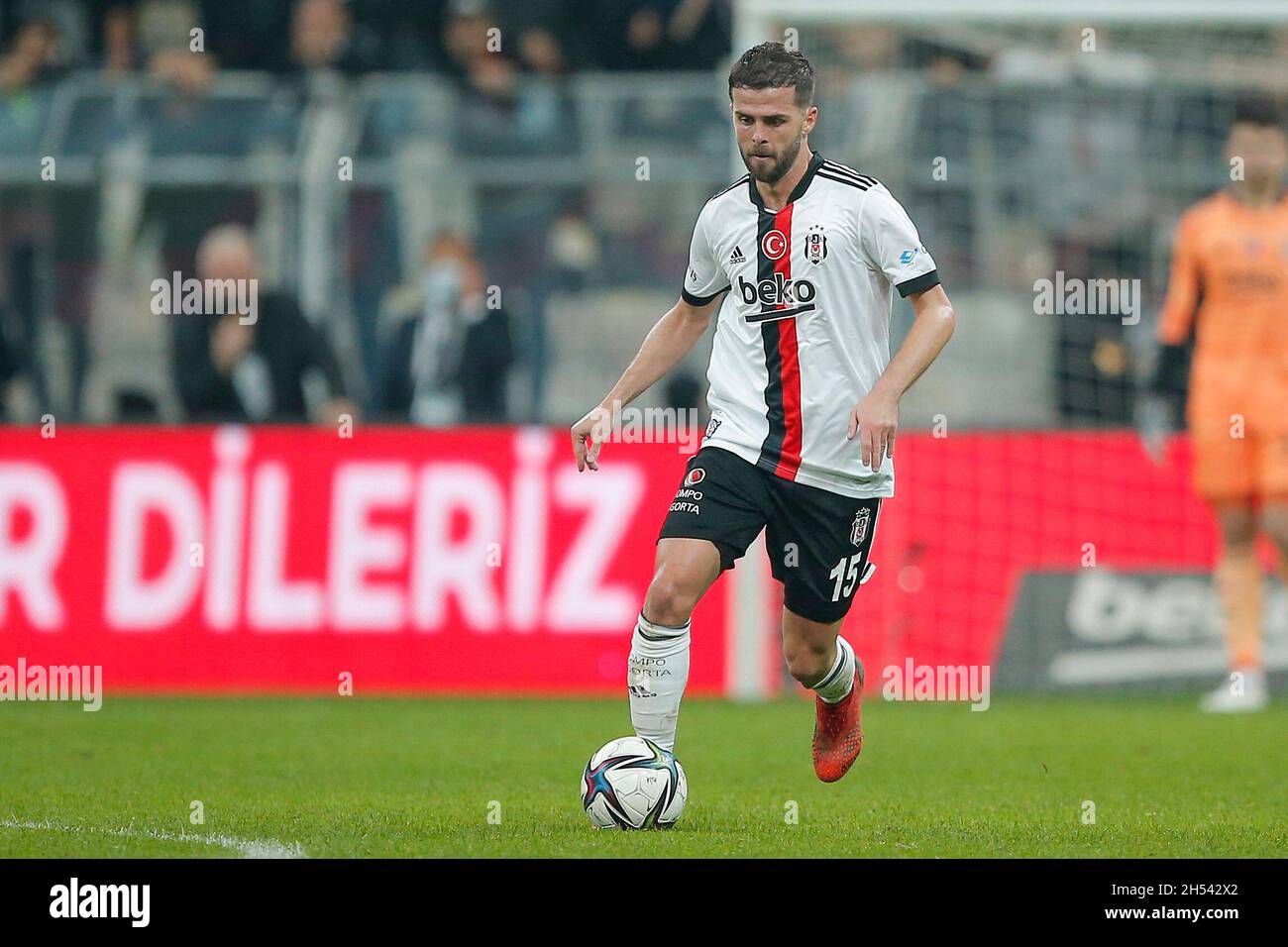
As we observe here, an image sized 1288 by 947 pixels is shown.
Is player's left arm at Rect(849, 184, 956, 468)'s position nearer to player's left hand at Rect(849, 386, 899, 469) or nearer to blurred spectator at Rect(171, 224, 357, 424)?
player's left hand at Rect(849, 386, 899, 469)

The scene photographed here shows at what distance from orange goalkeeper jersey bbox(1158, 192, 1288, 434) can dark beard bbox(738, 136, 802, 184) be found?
5.13 metres

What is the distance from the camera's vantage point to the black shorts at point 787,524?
6.22m

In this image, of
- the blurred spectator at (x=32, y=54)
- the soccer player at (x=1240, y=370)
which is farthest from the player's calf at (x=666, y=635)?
the blurred spectator at (x=32, y=54)

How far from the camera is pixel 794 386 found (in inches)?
250

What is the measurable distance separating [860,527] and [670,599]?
72cm

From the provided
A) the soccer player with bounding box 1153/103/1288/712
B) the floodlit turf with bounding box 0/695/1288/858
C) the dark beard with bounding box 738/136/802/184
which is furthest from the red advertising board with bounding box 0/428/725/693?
the dark beard with bounding box 738/136/802/184

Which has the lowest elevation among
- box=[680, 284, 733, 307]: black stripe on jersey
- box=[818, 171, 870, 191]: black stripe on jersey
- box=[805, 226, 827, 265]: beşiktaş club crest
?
box=[680, 284, 733, 307]: black stripe on jersey

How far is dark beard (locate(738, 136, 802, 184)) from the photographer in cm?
616

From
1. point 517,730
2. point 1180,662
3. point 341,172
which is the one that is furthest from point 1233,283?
point 341,172

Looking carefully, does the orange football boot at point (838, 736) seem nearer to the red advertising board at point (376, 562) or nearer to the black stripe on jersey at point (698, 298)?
the black stripe on jersey at point (698, 298)

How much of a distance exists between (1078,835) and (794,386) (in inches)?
59.2

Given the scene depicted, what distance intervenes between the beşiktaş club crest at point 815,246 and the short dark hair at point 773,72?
1.25ft

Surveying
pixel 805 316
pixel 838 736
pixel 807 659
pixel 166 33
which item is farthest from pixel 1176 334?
pixel 166 33

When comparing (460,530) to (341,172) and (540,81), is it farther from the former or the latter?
(540,81)
